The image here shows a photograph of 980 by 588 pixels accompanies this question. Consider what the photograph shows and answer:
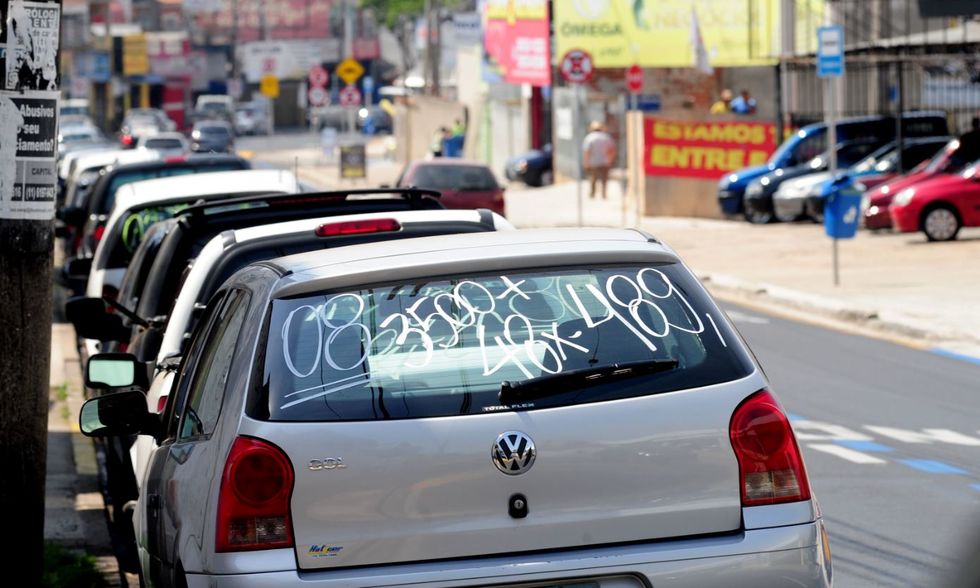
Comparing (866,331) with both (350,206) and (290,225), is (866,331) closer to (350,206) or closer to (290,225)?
(350,206)

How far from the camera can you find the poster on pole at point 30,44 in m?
6.61

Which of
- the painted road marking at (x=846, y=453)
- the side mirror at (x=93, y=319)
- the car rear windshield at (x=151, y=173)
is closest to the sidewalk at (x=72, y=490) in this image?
the side mirror at (x=93, y=319)

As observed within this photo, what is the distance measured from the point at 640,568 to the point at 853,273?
18316 millimetres

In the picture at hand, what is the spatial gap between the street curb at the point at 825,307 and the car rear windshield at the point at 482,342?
11794mm

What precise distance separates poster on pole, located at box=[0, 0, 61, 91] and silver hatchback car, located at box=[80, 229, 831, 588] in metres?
2.20

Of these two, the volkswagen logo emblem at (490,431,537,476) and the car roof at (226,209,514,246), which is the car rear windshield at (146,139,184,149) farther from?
the volkswagen logo emblem at (490,431,537,476)

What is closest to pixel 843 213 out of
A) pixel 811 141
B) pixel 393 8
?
pixel 811 141

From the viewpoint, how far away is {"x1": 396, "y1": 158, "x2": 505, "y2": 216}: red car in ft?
98.6

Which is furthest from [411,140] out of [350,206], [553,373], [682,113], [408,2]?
[553,373]

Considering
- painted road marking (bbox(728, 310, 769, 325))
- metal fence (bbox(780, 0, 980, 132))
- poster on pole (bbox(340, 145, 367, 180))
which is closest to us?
painted road marking (bbox(728, 310, 769, 325))

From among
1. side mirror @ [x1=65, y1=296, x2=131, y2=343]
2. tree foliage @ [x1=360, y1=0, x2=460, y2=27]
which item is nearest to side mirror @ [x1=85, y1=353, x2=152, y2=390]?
side mirror @ [x1=65, y1=296, x2=131, y2=343]

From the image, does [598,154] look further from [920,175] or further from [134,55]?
[134,55]

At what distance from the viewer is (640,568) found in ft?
14.8

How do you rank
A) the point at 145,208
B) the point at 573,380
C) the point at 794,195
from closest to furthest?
the point at 573,380
the point at 145,208
the point at 794,195
